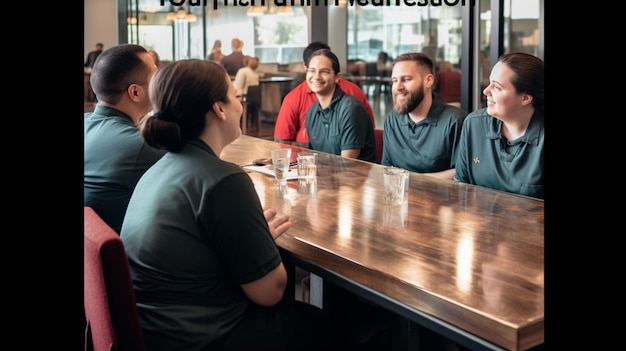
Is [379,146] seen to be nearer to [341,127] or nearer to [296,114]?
[341,127]

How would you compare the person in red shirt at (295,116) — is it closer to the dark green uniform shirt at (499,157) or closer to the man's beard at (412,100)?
the man's beard at (412,100)

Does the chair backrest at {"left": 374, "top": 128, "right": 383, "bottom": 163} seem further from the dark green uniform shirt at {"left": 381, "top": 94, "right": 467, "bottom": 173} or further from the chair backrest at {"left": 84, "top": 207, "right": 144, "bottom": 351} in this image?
the chair backrest at {"left": 84, "top": 207, "right": 144, "bottom": 351}

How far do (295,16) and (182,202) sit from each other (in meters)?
11.0

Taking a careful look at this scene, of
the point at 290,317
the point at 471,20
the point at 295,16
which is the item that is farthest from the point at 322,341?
the point at 295,16

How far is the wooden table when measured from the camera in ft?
4.66

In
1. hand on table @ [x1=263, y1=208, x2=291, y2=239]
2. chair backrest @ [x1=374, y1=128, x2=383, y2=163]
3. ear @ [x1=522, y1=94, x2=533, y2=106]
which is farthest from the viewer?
chair backrest @ [x1=374, y1=128, x2=383, y2=163]

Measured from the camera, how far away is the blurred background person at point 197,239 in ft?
5.57

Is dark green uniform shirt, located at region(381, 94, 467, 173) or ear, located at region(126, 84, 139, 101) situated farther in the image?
dark green uniform shirt, located at region(381, 94, 467, 173)

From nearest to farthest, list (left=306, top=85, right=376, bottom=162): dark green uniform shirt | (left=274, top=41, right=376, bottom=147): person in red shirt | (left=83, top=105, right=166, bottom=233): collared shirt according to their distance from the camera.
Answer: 1. (left=83, top=105, right=166, bottom=233): collared shirt
2. (left=306, top=85, right=376, bottom=162): dark green uniform shirt
3. (left=274, top=41, right=376, bottom=147): person in red shirt

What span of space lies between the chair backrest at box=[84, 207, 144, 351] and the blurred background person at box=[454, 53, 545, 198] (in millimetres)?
1766

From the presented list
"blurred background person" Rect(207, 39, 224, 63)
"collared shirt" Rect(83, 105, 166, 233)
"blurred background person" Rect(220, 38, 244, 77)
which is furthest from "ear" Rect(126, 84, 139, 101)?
"blurred background person" Rect(207, 39, 224, 63)
